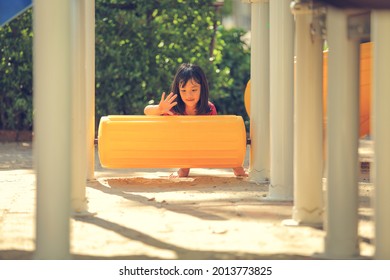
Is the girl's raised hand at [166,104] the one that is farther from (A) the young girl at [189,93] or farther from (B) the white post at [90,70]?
(B) the white post at [90,70]

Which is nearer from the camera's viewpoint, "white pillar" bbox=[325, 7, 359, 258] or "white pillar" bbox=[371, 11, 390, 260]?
"white pillar" bbox=[371, 11, 390, 260]

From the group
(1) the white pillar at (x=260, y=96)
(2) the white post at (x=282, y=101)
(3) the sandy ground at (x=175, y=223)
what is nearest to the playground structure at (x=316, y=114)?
(3) the sandy ground at (x=175, y=223)

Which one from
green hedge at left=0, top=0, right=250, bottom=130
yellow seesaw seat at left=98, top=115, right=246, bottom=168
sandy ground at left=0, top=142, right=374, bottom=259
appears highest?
green hedge at left=0, top=0, right=250, bottom=130

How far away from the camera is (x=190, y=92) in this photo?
29.0 ft

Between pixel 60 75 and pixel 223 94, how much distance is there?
344 inches

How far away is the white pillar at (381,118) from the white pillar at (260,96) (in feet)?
13.1

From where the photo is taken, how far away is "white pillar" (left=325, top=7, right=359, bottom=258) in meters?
4.44

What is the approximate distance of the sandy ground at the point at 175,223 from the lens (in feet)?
15.9

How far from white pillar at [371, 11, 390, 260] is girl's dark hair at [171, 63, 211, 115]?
474 centimetres

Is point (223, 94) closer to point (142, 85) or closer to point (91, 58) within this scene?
point (142, 85)

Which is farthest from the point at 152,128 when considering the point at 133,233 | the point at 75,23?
the point at 133,233

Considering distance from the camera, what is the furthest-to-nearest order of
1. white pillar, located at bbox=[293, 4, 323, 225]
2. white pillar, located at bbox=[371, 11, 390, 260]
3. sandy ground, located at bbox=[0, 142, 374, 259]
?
white pillar, located at bbox=[293, 4, 323, 225], sandy ground, located at bbox=[0, 142, 374, 259], white pillar, located at bbox=[371, 11, 390, 260]

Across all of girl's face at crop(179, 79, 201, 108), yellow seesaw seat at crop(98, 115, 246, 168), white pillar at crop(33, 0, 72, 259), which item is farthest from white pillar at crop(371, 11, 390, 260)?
girl's face at crop(179, 79, 201, 108)

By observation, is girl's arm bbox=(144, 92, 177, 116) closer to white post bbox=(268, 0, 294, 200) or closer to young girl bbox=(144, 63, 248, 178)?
→ young girl bbox=(144, 63, 248, 178)
